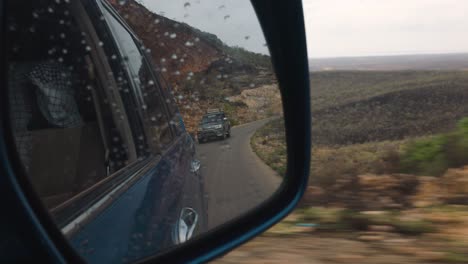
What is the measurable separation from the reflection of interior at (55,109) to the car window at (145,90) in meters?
0.36

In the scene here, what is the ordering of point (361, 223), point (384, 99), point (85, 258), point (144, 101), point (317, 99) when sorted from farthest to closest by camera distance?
1. point (317, 99)
2. point (384, 99)
3. point (361, 223)
4. point (144, 101)
5. point (85, 258)

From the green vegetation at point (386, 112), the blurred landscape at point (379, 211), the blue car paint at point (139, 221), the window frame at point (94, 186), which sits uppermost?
the window frame at point (94, 186)

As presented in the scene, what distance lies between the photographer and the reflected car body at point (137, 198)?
1259 millimetres

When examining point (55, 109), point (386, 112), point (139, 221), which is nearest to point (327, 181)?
point (139, 221)

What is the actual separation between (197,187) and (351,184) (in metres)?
4.84

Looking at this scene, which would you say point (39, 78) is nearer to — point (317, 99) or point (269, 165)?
point (269, 165)

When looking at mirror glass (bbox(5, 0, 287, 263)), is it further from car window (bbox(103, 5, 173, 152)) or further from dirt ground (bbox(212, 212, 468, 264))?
dirt ground (bbox(212, 212, 468, 264))

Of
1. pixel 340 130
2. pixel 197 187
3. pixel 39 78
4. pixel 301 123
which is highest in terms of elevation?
pixel 39 78

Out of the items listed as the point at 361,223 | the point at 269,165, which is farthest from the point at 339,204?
the point at 269,165

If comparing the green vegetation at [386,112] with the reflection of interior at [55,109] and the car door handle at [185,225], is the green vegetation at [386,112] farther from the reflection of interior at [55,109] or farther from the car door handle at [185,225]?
the reflection of interior at [55,109]

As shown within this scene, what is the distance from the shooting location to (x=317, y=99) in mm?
32688

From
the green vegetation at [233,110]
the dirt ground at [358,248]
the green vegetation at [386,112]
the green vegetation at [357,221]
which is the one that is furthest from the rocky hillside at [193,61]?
the green vegetation at [386,112]

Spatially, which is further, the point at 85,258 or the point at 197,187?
the point at 197,187

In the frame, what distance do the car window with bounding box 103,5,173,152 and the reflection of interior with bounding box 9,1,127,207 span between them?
36 cm
